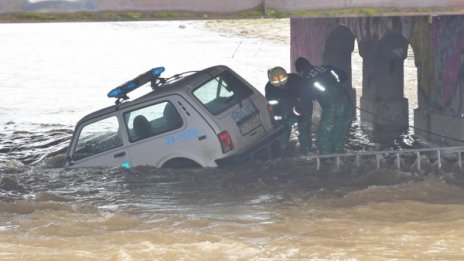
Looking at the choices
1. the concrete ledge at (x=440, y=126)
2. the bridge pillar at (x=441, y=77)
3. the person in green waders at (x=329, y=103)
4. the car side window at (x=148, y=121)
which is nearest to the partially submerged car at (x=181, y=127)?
the car side window at (x=148, y=121)

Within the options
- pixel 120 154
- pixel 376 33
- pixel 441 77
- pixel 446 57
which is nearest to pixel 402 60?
pixel 376 33

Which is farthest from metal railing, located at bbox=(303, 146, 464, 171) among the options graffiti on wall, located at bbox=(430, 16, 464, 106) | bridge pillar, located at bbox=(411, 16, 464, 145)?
graffiti on wall, located at bbox=(430, 16, 464, 106)

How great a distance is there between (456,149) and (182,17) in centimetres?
411

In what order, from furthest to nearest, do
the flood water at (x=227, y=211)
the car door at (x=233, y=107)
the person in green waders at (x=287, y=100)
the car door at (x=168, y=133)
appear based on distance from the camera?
the person in green waders at (x=287, y=100), the car door at (x=233, y=107), the car door at (x=168, y=133), the flood water at (x=227, y=211)

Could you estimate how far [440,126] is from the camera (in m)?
18.9

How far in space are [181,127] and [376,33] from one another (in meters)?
9.67

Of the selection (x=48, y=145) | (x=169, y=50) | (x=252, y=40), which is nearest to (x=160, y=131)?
(x=48, y=145)

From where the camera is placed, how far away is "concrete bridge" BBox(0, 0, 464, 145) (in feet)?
39.6

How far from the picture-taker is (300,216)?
12.1 metres

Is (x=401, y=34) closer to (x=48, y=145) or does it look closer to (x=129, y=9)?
(x=48, y=145)

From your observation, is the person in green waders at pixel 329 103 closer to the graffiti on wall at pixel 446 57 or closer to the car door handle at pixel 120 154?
the car door handle at pixel 120 154

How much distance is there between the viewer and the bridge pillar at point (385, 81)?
2238 centimetres

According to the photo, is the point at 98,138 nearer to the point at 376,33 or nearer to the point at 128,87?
the point at 128,87

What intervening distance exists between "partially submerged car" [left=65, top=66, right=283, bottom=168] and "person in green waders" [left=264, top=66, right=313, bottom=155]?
164 millimetres
